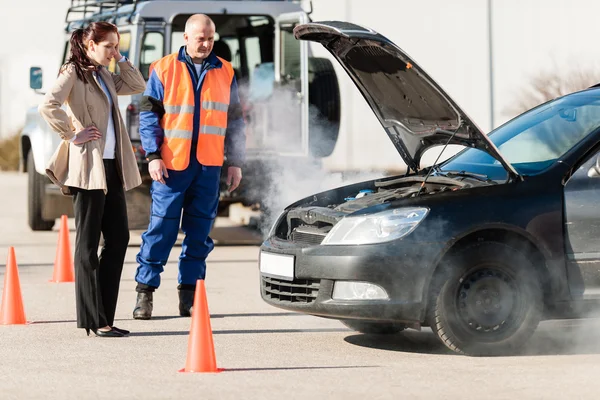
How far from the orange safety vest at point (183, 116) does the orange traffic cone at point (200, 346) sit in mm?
2077

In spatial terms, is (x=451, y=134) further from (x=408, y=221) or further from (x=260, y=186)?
(x=260, y=186)

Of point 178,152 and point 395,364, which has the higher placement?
point 178,152

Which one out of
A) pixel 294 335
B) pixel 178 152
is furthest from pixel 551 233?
pixel 178 152

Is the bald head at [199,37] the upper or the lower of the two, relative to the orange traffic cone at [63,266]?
upper

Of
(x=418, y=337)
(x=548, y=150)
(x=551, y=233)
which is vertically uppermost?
(x=548, y=150)

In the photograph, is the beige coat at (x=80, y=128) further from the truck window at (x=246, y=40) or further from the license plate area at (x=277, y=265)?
the truck window at (x=246, y=40)

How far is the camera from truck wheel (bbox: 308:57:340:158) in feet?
49.7

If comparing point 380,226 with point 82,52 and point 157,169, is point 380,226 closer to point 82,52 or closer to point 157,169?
point 157,169

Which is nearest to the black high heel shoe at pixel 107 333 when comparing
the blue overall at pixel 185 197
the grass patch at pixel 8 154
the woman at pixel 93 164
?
the woman at pixel 93 164

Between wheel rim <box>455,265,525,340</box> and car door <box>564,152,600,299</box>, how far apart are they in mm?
357

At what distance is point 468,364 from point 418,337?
113 cm

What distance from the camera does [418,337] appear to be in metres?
8.17

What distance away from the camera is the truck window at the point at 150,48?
1445cm

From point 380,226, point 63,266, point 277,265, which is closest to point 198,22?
point 277,265
